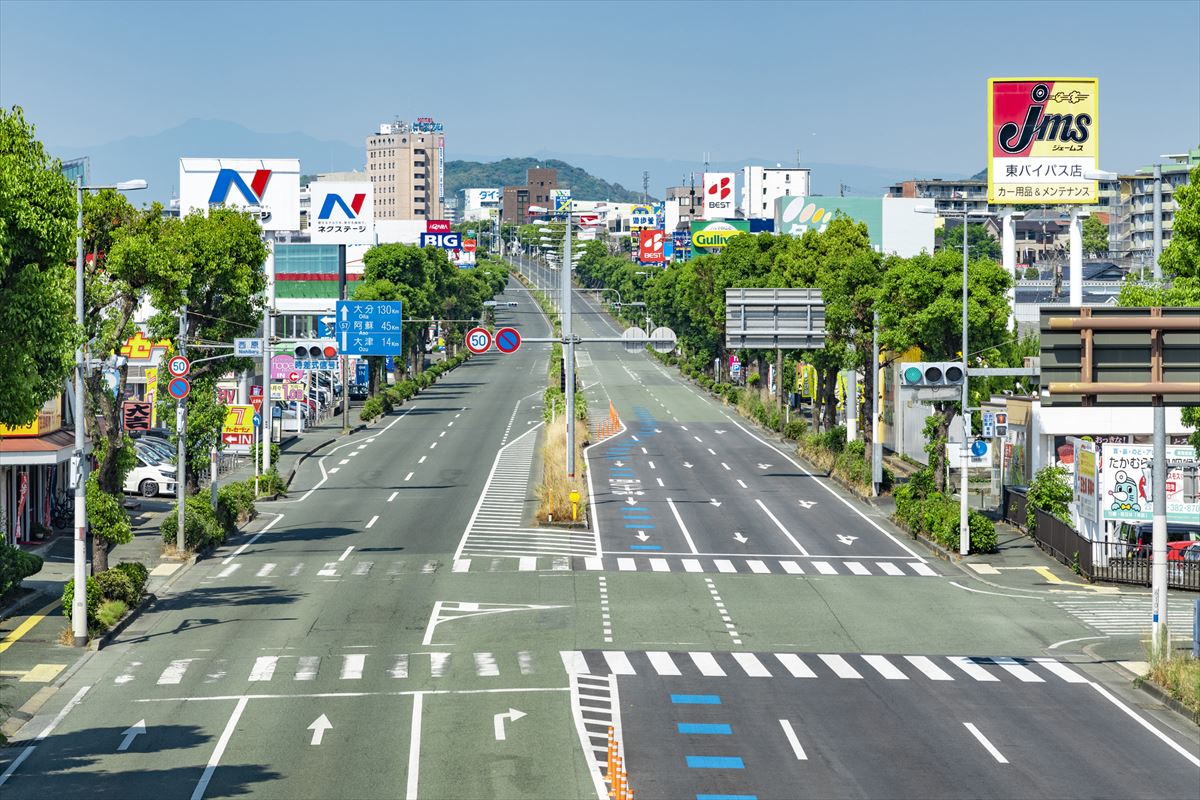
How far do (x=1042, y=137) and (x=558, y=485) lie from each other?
27.8 metres

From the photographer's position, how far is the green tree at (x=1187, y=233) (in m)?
30.7

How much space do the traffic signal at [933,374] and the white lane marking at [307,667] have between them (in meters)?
21.7

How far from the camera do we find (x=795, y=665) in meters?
31.2

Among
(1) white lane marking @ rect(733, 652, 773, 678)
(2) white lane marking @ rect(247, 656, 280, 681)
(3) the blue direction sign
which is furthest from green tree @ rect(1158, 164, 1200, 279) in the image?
(3) the blue direction sign

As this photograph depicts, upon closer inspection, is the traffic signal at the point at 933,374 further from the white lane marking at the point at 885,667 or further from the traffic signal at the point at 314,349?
the traffic signal at the point at 314,349

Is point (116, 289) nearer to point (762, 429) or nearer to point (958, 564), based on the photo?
point (958, 564)

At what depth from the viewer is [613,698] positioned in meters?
27.6

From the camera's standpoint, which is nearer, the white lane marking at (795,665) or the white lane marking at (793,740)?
the white lane marking at (793,740)

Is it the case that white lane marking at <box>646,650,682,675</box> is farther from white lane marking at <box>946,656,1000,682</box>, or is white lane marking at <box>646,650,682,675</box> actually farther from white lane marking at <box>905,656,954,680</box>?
white lane marking at <box>946,656,1000,682</box>

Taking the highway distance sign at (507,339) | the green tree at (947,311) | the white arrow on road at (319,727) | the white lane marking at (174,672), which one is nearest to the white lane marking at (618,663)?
the white arrow on road at (319,727)

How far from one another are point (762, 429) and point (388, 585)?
51.5m

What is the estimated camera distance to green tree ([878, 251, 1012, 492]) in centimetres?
5622

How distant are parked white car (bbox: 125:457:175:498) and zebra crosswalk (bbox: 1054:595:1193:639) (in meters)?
37.1

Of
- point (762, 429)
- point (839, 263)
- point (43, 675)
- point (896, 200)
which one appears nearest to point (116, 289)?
point (43, 675)
